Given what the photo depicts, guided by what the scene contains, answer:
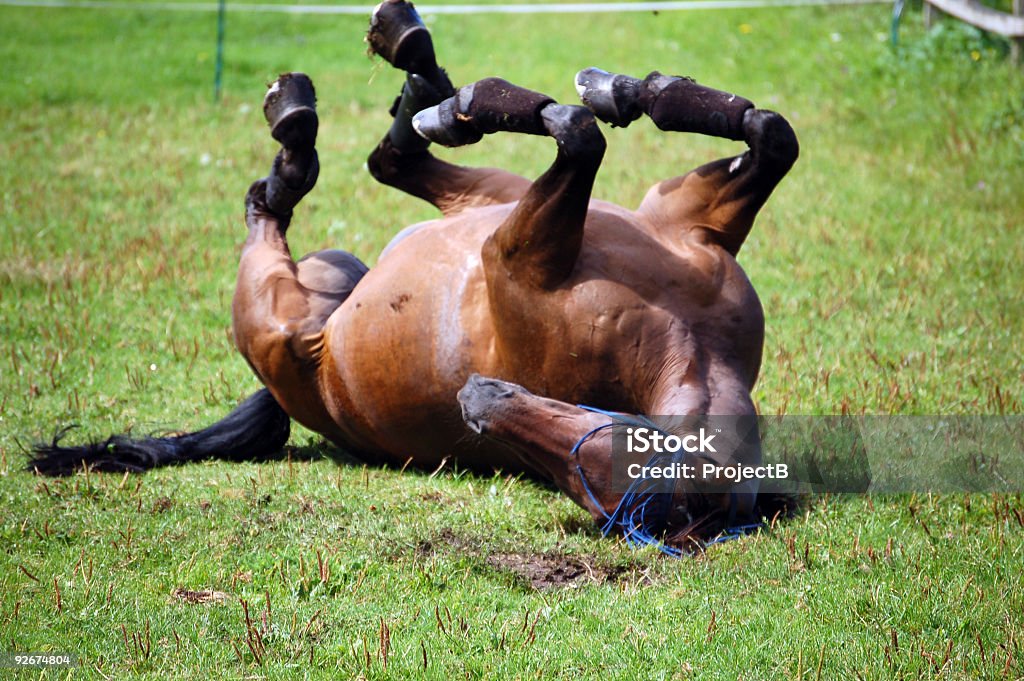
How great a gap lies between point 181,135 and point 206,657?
349 inches

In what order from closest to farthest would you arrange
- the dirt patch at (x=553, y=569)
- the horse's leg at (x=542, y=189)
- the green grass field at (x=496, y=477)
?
the green grass field at (x=496, y=477) → the dirt patch at (x=553, y=569) → the horse's leg at (x=542, y=189)

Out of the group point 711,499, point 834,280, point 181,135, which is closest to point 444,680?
point 711,499

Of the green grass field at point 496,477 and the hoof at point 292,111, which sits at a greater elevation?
the hoof at point 292,111

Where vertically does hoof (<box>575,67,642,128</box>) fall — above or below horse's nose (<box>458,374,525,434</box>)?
above

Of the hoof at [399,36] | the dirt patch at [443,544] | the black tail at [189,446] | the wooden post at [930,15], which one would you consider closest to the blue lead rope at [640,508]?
the dirt patch at [443,544]

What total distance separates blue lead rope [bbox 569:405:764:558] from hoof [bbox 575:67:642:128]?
1061mm

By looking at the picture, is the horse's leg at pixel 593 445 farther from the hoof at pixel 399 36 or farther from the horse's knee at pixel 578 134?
the hoof at pixel 399 36

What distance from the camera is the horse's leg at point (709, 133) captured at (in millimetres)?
3963

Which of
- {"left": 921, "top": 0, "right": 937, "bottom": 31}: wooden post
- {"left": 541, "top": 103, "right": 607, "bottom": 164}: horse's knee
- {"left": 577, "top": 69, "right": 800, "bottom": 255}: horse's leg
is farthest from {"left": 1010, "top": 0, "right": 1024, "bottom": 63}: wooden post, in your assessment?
{"left": 541, "top": 103, "right": 607, "bottom": 164}: horse's knee

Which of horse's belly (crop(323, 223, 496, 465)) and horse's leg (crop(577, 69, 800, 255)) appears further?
horse's belly (crop(323, 223, 496, 465))

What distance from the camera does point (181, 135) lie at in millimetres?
11258

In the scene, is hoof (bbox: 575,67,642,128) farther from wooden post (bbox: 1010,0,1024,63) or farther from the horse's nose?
wooden post (bbox: 1010,0,1024,63)

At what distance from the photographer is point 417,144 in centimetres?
525

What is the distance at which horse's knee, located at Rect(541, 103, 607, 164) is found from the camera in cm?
377
